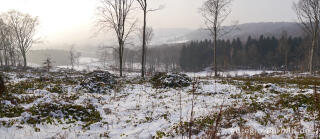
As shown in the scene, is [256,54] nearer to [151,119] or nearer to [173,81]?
[173,81]

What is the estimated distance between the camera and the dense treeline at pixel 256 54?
5864 cm

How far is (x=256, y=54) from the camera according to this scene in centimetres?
6756

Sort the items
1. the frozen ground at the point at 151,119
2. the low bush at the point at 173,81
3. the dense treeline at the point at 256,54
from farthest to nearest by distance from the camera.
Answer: the dense treeline at the point at 256,54 → the low bush at the point at 173,81 → the frozen ground at the point at 151,119

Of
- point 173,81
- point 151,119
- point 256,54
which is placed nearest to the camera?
point 151,119

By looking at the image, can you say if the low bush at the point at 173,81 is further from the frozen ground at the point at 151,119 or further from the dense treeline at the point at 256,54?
the dense treeline at the point at 256,54

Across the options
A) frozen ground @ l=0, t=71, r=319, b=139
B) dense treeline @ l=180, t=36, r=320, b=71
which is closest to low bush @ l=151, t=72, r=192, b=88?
frozen ground @ l=0, t=71, r=319, b=139

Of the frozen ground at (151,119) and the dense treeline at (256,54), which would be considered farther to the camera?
the dense treeline at (256,54)

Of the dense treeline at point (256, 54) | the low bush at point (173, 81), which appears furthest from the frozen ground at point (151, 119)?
the dense treeline at point (256, 54)

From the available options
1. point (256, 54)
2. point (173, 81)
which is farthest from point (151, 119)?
point (256, 54)

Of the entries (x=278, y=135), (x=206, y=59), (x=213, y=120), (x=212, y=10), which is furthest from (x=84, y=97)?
(x=206, y=59)

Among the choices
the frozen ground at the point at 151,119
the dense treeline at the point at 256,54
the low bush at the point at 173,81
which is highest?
the dense treeline at the point at 256,54

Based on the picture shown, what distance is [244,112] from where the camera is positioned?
22.8ft

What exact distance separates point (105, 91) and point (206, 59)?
77269 mm

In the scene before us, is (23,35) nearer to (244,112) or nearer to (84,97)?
(84,97)
